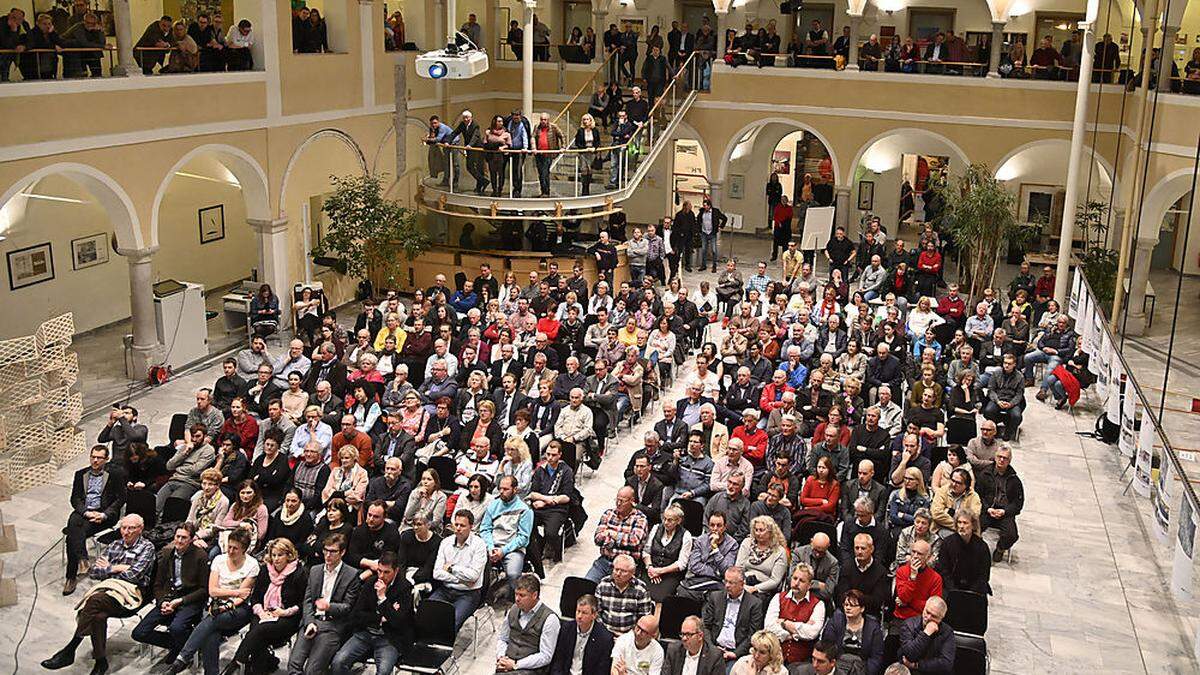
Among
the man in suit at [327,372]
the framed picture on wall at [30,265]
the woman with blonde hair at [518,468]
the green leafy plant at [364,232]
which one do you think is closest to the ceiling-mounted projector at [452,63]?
the man in suit at [327,372]

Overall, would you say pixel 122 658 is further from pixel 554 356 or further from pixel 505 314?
pixel 505 314

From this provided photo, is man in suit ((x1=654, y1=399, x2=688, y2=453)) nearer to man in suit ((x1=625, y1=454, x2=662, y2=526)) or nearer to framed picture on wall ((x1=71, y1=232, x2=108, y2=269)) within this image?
man in suit ((x1=625, y1=454, x2=662, y2=526))

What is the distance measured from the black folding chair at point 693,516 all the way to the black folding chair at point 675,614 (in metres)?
1.61

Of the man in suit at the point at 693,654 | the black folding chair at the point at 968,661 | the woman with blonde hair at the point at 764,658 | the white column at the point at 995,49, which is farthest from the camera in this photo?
the white column at the point at 995,49

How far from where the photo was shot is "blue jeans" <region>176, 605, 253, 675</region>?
9195 millimetres

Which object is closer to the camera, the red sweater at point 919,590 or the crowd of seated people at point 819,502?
the crowd of seated people at point 819,502

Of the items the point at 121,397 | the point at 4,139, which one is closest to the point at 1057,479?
the point at 121,397

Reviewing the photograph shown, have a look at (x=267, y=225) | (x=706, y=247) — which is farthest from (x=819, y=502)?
(x=706, y=247)

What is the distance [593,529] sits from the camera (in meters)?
Answer: 12.0

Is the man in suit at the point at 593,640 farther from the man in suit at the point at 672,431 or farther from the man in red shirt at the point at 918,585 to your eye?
the man in suit at the point at 672,431

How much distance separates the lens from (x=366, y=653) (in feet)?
29.6

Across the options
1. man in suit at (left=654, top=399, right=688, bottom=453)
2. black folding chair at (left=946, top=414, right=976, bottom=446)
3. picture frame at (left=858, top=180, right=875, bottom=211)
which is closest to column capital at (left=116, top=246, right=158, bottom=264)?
man in suit at (left=654, top=399, right=688, bottom=453)

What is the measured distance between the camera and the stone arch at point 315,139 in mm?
19719

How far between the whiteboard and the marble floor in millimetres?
7940
